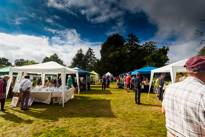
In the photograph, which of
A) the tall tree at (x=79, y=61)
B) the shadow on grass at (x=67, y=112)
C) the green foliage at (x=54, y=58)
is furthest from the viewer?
the green foliage at (x=54, y=58)

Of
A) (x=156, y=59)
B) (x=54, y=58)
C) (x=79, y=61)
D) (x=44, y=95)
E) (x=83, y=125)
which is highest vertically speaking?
(x=54, y=58)

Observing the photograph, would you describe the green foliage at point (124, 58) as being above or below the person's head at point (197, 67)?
above

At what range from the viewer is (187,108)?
3.75 feet

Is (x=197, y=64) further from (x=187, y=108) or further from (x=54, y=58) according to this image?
(x=54, y=58)

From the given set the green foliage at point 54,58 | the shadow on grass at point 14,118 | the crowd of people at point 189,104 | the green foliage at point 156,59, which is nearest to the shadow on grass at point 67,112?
the shadow on grass at point 14,118

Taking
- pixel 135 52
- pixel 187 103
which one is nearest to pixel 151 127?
pixel 187 103

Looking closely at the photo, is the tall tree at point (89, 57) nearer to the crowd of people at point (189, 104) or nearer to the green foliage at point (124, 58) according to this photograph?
the green foliage at point (124, 58)

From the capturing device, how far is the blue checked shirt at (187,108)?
1061 mm

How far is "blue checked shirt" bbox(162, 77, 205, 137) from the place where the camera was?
1061 mm

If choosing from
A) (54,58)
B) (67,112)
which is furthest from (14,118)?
(54,58)

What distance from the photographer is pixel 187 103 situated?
44.8 inches

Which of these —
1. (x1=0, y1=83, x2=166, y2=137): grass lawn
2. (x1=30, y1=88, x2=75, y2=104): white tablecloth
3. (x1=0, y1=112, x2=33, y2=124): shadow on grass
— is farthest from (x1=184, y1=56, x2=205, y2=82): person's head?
(x1=30, y1=88, x2=75, y2=104): white tablecloth

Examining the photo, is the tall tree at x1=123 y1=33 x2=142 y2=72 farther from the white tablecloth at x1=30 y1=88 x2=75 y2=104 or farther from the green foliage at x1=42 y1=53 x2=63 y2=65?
the green foliage at x1=42 y1=53 x2=63 y2=65

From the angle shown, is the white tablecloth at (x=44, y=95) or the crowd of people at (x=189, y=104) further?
the white tablecloth at (x=44, y=95)
